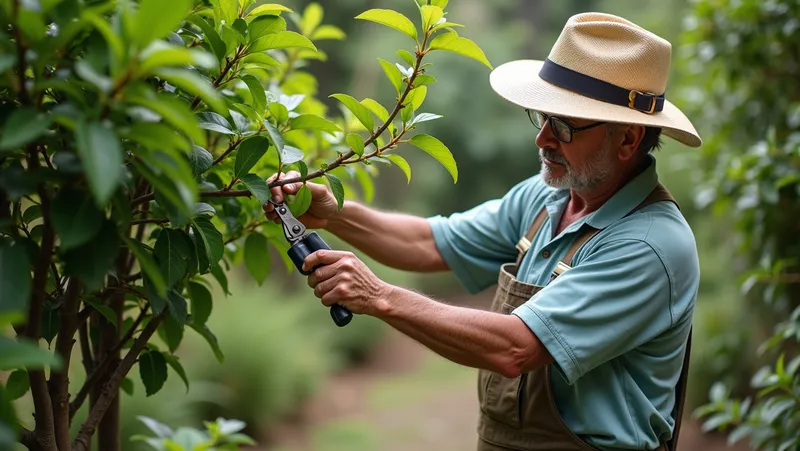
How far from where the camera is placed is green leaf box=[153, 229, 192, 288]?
1.58 m

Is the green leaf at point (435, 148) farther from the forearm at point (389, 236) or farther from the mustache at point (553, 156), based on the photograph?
the forearm at point (389, 236)

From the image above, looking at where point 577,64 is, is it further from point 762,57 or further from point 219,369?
point 219,369

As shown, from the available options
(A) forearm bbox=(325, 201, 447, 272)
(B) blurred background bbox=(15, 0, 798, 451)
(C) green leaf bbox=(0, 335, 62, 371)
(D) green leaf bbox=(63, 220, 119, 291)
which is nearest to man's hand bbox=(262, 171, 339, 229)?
(A) forearm bbox=(325, 201, 447, 272)

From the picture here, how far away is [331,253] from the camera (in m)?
1.97

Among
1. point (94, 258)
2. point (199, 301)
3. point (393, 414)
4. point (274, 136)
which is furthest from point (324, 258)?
point (393, 414)

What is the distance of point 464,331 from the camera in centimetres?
202

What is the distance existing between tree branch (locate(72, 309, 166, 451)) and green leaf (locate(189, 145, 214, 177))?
0.40 m

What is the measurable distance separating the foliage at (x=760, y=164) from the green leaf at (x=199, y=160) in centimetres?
204

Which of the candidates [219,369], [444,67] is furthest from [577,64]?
[444,67]

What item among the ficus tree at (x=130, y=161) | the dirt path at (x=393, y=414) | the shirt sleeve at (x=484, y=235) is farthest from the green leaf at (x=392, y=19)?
the dirt path at (x=393, y=414)

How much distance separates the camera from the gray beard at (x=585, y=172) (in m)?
2.31

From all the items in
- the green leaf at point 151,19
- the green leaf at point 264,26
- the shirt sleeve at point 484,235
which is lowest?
the shirt sleeve at point 484,235

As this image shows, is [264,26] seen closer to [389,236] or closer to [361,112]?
[361,112]

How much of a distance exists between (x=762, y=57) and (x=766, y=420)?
6.23ft
